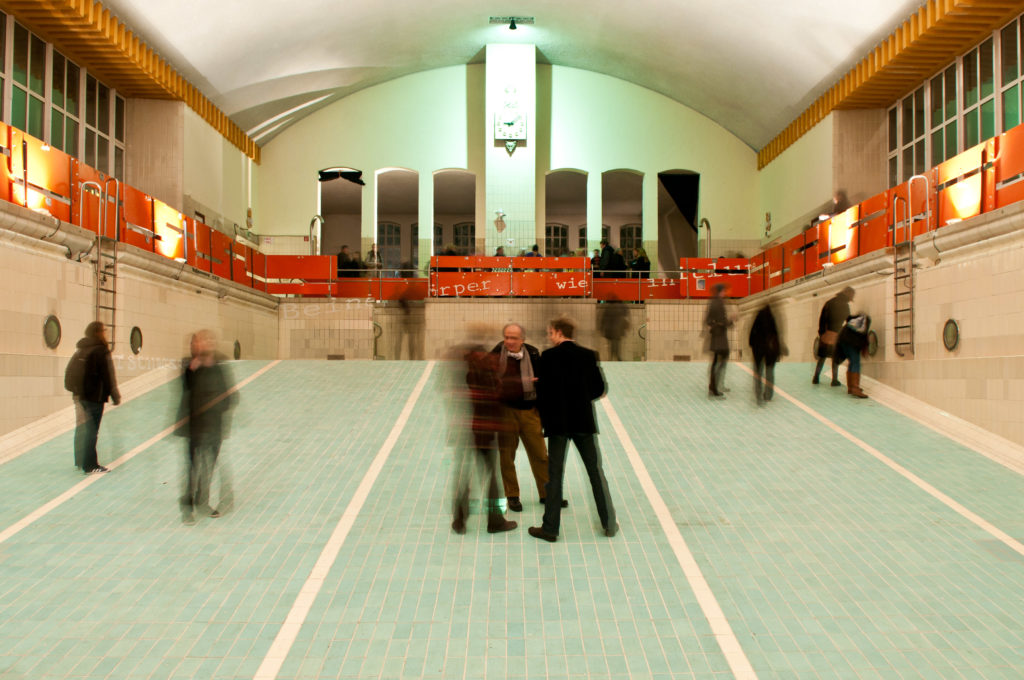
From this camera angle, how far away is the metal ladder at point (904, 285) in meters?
12.1

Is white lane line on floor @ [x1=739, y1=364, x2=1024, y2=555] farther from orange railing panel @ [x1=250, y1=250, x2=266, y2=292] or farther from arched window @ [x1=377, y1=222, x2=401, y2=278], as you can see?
arched window @ [x1=377, y1=222, x2=401, y2=278]

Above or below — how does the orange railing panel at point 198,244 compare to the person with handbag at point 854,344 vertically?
above

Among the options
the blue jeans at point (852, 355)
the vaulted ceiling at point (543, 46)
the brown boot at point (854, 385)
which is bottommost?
the brown boot at point (854, 385)

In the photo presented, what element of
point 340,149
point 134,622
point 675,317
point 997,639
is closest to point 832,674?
point 997,639

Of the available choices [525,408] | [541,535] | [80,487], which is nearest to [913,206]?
[525,408]

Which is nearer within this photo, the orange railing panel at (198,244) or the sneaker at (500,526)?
the sneaker at (500,526)

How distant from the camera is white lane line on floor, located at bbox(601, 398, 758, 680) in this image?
189 inches

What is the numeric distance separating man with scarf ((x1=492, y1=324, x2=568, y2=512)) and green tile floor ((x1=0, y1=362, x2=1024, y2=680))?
37 centimetres

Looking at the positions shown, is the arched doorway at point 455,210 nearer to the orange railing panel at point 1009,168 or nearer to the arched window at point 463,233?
the arched window at point 463,233

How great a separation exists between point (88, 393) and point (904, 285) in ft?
35.9

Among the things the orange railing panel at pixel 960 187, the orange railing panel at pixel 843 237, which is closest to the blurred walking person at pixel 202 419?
the orange railing panel at pixel 960 187

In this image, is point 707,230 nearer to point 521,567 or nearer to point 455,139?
point 455,139

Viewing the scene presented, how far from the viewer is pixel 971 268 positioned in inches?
419

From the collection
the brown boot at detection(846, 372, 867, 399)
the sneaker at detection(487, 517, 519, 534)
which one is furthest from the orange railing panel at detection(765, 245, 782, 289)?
the sneaker at detection(487, 517, 519, 534)
